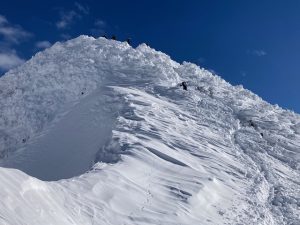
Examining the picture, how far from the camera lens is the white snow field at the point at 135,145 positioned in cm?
1650

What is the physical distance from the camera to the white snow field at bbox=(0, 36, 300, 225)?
1650 cm

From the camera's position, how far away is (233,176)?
22.4 meters

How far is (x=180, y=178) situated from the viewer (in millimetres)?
20375

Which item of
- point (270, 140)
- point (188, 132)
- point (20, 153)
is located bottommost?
point (20, 153)

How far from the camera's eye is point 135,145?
2266 centimetres

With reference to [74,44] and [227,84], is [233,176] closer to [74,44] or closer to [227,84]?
[227,84]

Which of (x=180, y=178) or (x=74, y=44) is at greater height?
(x=74, y=44)

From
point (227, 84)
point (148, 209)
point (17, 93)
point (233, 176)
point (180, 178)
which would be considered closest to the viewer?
point (148, 209)

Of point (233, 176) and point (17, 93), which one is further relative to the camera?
point (17, 93)

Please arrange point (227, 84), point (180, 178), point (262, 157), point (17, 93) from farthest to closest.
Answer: point (227, 84) → point (17, 93) → point (262, 157) → point (180, 178)

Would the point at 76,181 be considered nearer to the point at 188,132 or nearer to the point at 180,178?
the point at 180,178

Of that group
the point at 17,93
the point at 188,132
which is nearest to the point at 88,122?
the point at 188,132

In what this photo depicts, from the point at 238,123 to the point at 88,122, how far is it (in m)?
9.20

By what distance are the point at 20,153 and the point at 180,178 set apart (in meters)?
9.82
